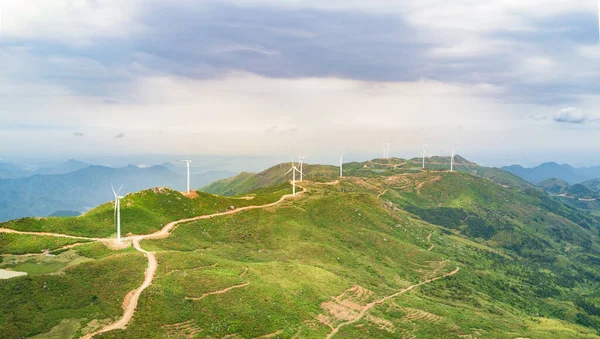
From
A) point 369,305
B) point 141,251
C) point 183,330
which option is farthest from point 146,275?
point 369,305

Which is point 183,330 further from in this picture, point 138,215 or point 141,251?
point 138,215

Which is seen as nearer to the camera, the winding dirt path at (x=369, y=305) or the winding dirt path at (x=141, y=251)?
the winding dirt path at (x=141, y=251)

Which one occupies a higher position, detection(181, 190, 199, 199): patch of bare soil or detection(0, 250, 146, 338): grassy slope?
detection(181, 190, 199, 199): patch of bare soil

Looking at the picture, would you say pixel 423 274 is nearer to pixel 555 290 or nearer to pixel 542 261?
pixel 555 290

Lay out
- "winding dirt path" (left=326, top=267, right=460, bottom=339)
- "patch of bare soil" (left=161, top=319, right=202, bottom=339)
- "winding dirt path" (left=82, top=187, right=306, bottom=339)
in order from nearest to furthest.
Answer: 1. "winding dirt path" (left=82, top=187, right=306, bottom=339)
2. "patch of bare soil" (left=161, top=319, right=202, bottom=339)
3. "winding dirt path" (left=326, top=267, right=460, bottom=339)

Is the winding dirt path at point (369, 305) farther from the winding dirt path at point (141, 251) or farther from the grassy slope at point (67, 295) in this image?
the grassy slope at point (67, 295)

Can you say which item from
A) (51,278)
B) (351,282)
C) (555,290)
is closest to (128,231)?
(51,278)

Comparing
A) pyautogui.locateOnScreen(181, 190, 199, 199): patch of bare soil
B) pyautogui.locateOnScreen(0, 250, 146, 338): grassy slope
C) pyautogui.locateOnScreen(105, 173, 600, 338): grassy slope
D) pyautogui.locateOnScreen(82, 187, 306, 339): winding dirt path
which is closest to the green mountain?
pyautogui.locateOnScreen(0, 250, 146, 338): grassy slope

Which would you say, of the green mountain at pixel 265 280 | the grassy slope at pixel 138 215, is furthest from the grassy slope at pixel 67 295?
the grassy slope at pixel 138 215

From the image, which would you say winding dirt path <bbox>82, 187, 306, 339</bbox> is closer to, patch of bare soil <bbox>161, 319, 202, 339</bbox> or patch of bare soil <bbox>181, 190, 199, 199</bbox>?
patch of bare soil <bbox>161, 319, 202, 339</bbox>
